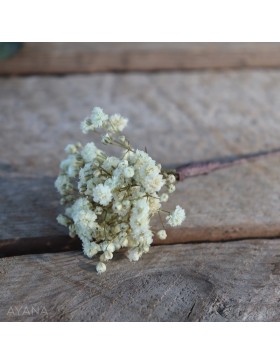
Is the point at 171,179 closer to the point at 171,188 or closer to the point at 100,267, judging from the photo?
the point at 171,188

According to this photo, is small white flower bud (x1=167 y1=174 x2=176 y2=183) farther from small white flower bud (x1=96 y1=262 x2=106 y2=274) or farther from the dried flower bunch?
small white flower bud (x1=96 y1=262 x2=106 y2=274)

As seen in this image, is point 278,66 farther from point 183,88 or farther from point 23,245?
point 23,245

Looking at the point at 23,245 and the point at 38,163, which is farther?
the point at 38,163

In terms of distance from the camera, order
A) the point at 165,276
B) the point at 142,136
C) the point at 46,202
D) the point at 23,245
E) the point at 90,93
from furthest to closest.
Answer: the point at 90,93
the point at 142,136
the point at 46,202
the point at 23,245
the point at 165,276

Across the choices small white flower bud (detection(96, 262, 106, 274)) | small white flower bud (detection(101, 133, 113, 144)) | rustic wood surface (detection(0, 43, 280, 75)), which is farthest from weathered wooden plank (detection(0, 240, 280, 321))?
rustic wood surface (detection(0, 43, 280, 75))

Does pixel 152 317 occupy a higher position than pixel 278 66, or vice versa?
pixel 278 66
